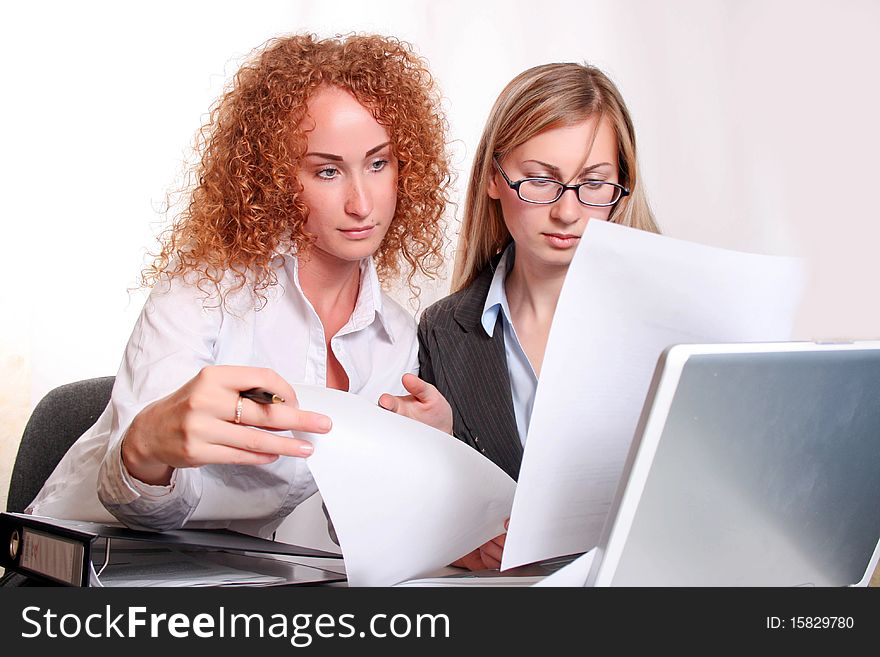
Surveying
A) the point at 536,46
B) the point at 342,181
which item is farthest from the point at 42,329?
the point at 342,181

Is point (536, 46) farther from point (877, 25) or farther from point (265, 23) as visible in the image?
point (877, 25)

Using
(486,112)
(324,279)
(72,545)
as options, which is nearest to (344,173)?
(324,279)

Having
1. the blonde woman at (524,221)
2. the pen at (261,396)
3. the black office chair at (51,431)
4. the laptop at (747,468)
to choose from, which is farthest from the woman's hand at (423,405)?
the black office chair at (51,431)

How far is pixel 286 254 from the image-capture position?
1319mm

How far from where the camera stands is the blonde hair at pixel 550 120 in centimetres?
142

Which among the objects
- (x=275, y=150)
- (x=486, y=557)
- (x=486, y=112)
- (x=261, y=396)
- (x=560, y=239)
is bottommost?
(x=486, y=557)

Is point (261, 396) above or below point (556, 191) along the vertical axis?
below

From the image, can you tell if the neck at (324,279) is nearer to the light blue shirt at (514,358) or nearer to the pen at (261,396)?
the light blue shirt at (514,358)

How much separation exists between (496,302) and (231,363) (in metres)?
0.45

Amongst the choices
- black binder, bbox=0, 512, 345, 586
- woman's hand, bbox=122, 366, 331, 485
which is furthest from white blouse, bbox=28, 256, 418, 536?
woman's hand, bbox=122, 366, 331, 485

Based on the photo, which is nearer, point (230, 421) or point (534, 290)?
point (230, 421)

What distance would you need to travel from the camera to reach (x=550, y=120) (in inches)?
55.3

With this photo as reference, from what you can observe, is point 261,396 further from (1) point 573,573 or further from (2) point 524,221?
(2) point 524,221

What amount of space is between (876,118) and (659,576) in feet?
7.26
